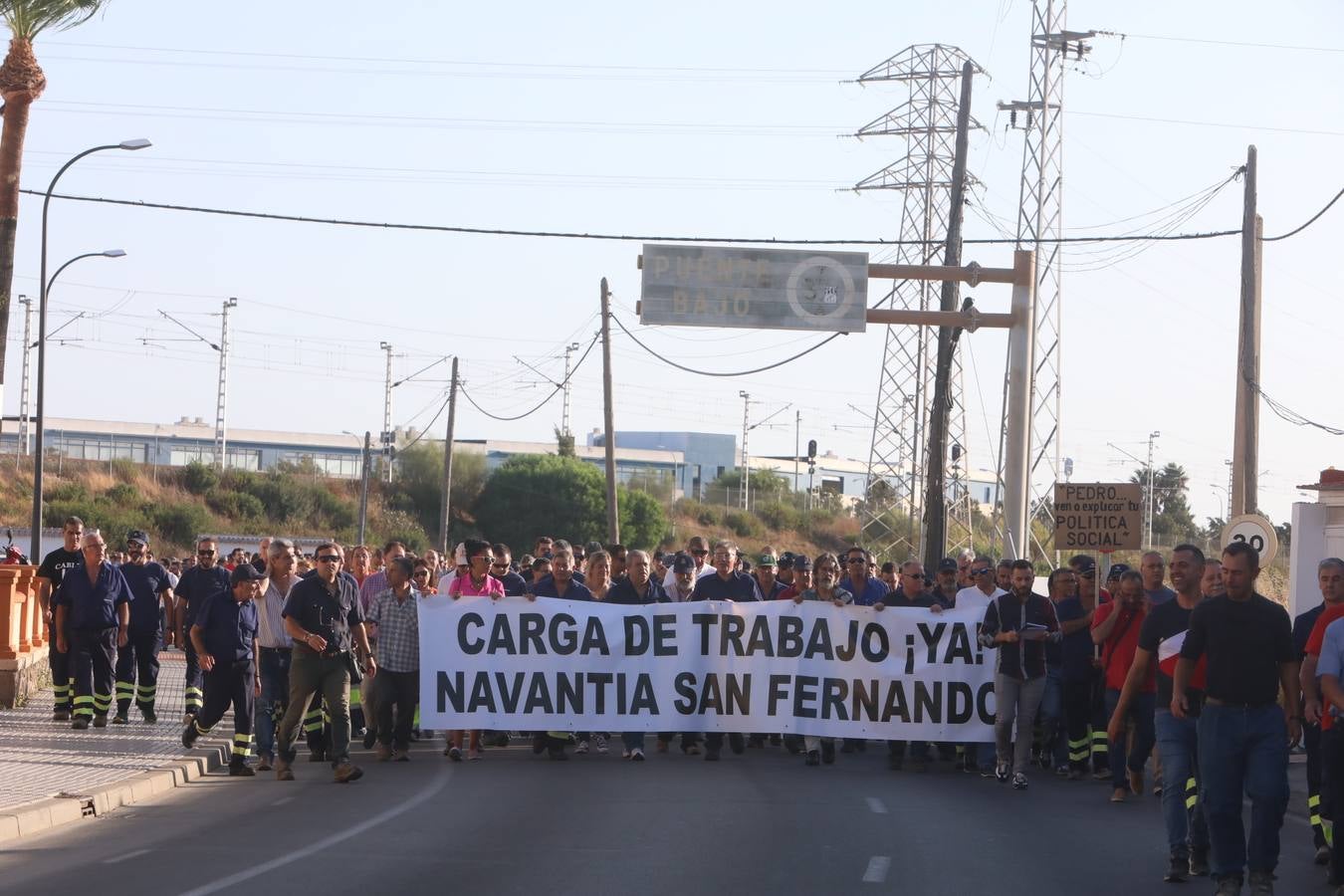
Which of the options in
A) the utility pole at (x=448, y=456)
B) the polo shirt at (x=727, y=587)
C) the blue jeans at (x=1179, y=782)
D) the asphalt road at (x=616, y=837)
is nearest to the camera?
the asphalt road at (x=616, y=837)

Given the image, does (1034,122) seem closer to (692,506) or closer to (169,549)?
(169,549)

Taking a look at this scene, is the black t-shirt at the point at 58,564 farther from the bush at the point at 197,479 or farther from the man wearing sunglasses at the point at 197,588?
the bush at the point at 197,479

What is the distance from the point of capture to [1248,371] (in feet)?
82.6

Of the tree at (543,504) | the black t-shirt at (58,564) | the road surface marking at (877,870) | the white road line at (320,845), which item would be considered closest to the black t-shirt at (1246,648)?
the road surface marking at (877,870)

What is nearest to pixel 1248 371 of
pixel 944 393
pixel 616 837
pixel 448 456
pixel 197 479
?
pixel 944 393

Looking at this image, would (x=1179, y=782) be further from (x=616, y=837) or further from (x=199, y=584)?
(x=199, y=584)

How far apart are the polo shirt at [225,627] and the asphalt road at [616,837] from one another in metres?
1.12

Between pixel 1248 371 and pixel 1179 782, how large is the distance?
1561 cm

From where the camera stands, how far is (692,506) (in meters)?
90.9

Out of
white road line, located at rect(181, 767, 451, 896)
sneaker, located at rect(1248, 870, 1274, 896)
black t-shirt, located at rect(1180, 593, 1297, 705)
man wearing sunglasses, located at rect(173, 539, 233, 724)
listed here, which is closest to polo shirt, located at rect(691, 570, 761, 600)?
white road line, located at rect(181, 767, 451, 896)

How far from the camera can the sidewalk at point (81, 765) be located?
12.4 m

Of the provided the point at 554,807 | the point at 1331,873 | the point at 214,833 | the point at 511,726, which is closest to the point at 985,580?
the point at 511,726

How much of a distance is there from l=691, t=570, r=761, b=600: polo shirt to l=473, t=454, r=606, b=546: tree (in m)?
59.3

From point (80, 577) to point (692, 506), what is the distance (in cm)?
7300
